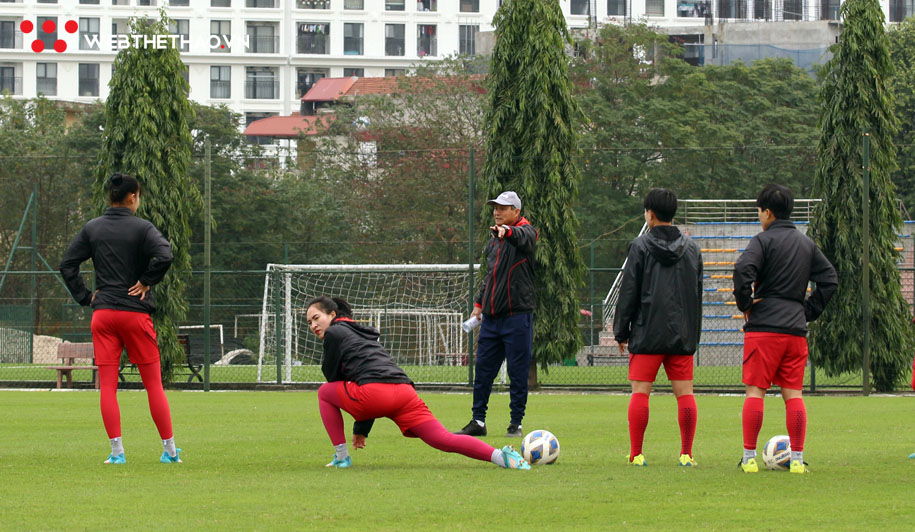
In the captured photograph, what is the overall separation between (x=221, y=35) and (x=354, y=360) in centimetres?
7383

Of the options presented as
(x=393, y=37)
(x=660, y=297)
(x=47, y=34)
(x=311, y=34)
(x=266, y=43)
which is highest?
(x=311, y=34)

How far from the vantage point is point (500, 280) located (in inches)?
368

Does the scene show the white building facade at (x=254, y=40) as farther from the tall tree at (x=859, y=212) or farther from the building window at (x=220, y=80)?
the tall tree at (x=859, y=212)

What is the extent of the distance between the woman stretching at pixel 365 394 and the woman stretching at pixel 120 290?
3.57ft

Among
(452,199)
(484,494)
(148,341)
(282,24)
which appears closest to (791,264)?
(484,494)

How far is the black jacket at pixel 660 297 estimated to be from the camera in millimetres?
7266

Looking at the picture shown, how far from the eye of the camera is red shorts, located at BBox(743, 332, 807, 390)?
283 inches

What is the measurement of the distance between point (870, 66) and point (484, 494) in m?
12.6

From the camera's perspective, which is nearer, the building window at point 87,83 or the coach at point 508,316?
the coach at point 508,316

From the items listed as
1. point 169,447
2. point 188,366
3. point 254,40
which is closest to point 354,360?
point 169,447

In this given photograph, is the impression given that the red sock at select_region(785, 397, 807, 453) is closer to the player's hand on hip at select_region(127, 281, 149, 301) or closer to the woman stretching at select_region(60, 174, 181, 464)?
the woman stretching at select_region(60, 174, 181, 464)

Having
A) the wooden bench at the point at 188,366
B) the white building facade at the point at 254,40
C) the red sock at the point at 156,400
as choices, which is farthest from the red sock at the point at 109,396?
the white building facade at the point at 254,40

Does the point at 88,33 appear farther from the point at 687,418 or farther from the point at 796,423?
the point at 796,423

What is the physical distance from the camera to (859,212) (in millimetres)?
16703
